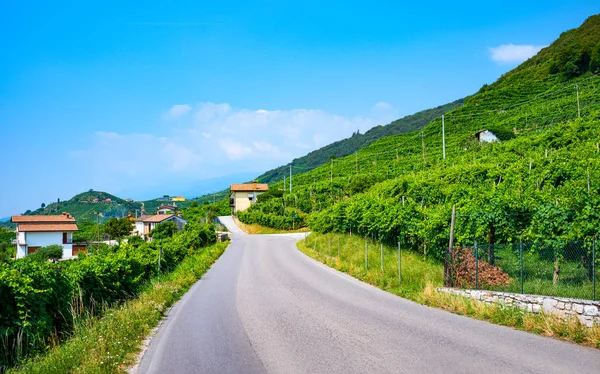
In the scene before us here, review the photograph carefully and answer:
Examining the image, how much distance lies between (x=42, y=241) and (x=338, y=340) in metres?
76.9

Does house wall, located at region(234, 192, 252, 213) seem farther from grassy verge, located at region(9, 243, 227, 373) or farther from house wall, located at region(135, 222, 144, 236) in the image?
grassy verge, located at region(9, 243, 227, 373)

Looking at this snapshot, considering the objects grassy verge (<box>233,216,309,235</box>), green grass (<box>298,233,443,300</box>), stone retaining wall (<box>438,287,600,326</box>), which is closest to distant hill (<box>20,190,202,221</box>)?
grassy verge (<box>233,216,309,235</box>)

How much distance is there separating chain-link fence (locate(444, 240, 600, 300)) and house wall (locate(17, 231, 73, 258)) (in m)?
74.1

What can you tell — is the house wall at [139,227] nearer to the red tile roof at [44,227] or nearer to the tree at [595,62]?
the red tile roof at [44,227]

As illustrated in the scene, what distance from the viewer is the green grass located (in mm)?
14711

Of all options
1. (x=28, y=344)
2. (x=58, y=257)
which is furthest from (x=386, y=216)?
(x=58, y=257)

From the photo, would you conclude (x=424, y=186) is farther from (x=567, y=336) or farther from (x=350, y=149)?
(x=350, y=149)

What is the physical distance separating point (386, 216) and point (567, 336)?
1641cm

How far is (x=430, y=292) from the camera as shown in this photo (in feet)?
41.2

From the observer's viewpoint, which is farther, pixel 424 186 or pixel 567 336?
pixel 424 186

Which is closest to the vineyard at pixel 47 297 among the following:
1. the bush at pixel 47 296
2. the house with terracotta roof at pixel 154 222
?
the bush at pixel 47 296

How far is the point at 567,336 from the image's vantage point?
834cm

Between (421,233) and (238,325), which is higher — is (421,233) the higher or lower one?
the higher one

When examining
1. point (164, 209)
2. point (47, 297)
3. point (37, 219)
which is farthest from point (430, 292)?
point (164, 209)
